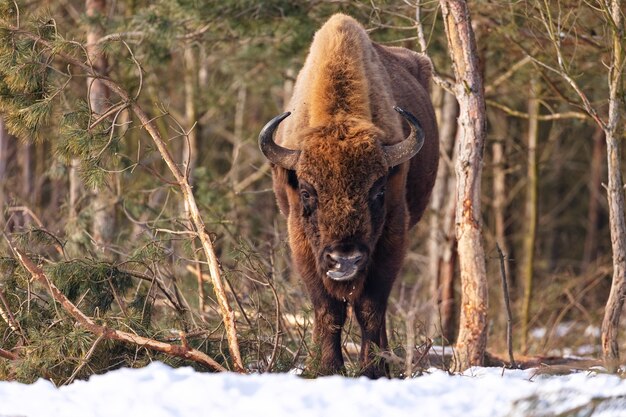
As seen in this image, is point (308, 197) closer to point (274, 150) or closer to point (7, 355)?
point (274, 150)

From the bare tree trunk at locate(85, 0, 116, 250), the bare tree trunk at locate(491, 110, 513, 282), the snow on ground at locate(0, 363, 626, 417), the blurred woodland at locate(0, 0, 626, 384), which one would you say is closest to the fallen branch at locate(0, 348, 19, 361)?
the blurred woodland at locate(0, 0, 626, 384)

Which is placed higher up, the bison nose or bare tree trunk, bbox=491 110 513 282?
the bison nose

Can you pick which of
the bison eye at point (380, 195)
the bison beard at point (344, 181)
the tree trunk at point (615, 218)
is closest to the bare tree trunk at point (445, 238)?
the tree trunk at point (615, 218)

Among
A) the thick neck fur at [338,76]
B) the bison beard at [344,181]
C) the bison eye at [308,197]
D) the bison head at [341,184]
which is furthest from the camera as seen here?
the thick neck fur at [338,76]

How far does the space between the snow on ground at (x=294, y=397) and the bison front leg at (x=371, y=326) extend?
5.42 ft

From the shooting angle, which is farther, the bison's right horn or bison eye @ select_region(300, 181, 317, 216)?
the bison's right horn

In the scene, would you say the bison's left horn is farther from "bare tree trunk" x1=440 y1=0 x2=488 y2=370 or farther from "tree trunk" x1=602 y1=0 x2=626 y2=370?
"tree trunk" x1=602 y1=0 x2=626 y2=370

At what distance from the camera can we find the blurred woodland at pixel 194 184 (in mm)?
7992

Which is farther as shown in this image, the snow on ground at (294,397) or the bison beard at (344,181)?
Result: the bison beard at (344,181)

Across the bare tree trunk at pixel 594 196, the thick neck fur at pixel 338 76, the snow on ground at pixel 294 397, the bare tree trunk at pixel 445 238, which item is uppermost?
the thick neck fur at pixel 338 76

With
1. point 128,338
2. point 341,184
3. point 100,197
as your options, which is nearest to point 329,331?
point 341,184

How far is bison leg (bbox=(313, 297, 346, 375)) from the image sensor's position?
803 cm

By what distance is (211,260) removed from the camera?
8.05 m

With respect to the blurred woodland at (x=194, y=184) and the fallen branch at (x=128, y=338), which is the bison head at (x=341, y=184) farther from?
the fallen branch at (x=128, y=338)
